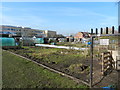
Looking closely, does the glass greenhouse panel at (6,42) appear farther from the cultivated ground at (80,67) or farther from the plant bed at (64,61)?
the cultivated ground at (80,67)

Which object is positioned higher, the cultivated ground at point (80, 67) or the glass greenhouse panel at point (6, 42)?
the glass greenhouse panel at point (6, 42)

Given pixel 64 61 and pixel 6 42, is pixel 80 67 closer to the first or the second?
pixel 64 61

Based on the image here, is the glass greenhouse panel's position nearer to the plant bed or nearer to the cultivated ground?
the plant bed

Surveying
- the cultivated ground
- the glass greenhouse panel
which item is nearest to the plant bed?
the cultivated ground

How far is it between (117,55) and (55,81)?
340 cm

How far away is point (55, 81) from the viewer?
3555 mm

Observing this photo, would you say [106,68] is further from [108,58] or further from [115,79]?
[115,79]

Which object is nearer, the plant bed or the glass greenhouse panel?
the plant bed

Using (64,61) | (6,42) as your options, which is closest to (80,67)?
(64,61)

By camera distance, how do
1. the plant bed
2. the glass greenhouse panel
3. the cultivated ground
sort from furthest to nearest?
the glass greenhouse panel < the plant bed < the cultivated ground

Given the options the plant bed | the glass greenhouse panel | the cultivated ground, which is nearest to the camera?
the cultivated ground

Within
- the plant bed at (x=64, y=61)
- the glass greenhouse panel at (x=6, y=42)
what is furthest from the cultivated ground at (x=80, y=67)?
the glass greenhouse panel at (x=6, y=42)

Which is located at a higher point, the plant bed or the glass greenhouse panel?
the glass greenhouse panel

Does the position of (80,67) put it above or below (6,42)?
below
